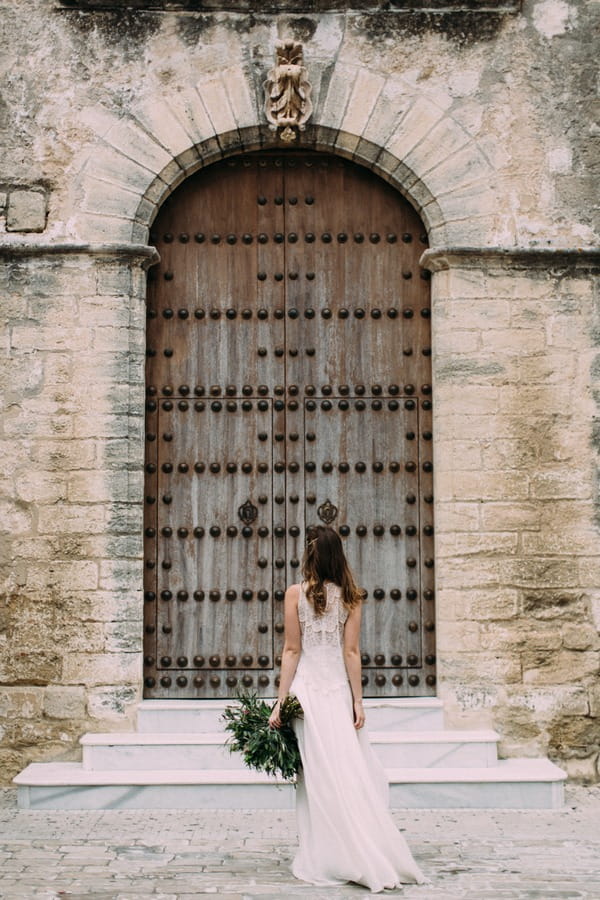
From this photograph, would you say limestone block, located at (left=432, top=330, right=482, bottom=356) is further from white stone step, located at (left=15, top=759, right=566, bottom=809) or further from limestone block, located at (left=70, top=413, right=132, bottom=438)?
white stone step, located at (left=15, top=759, right=566, bottom=809)

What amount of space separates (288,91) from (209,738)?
3.63m

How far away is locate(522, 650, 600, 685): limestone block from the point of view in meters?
6.58

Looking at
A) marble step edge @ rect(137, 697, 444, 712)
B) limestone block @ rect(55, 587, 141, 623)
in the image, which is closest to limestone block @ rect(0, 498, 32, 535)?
limestone block @ rect(55, 587, 141, 623)

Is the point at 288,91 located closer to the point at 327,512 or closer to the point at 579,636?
the point at 327,512

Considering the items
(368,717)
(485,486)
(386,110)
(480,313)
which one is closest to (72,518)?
(368,717)

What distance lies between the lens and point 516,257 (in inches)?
265

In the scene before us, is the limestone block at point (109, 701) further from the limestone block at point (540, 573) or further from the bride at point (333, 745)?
the limestone block at point (540, 573)

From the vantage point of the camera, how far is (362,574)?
685 centimetres

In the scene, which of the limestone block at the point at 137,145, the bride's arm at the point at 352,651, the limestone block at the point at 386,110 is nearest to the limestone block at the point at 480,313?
the limestone block at the point at 386,110

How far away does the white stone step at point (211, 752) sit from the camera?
246 inches

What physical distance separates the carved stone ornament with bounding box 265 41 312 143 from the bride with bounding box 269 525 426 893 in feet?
9.39

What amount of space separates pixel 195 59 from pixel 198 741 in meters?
3.83

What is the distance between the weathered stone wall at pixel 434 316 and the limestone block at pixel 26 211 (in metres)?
0.01

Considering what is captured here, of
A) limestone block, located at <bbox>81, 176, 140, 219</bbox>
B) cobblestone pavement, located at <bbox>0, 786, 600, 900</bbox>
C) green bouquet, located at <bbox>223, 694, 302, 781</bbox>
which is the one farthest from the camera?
limestone block, located at <bbox>81, 176, 140, 219</bbox>
